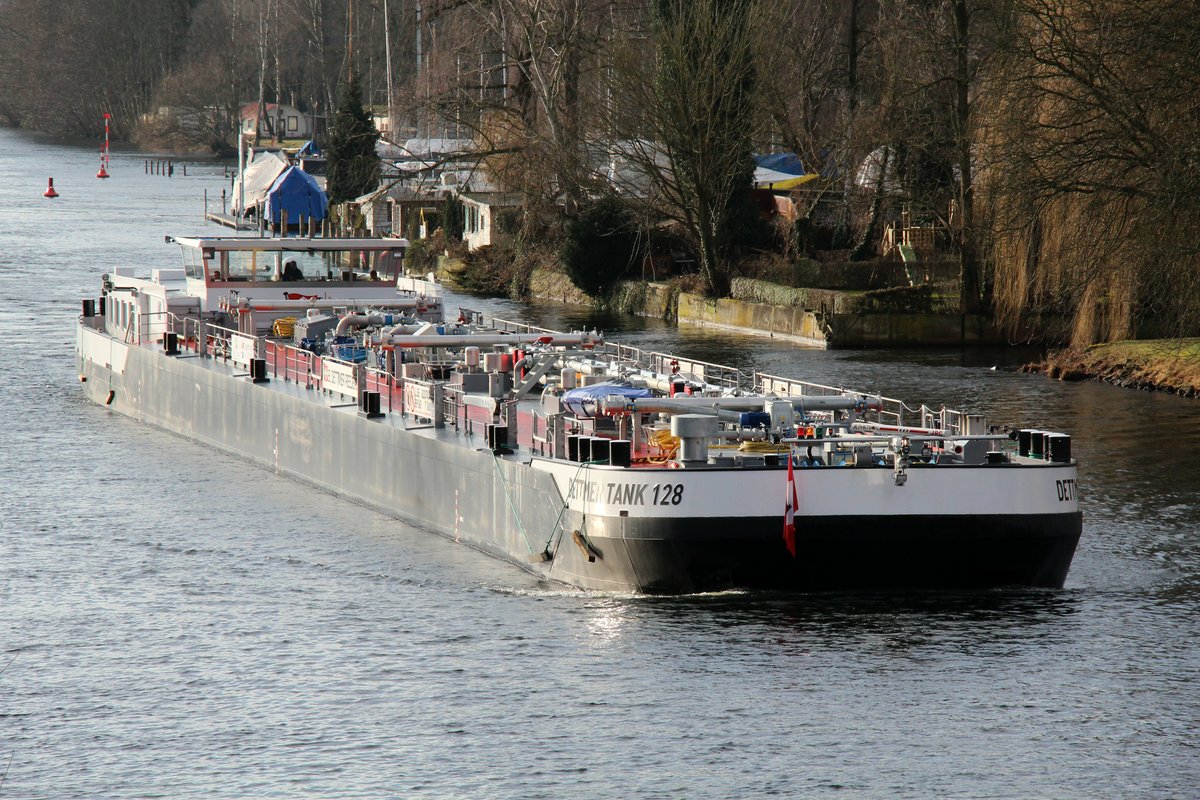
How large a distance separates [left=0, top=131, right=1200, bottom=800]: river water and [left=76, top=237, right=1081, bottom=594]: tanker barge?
68 centimetres

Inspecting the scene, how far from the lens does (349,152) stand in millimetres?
98500

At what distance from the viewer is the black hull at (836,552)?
23.0 meters

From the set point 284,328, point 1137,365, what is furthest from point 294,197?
point 1137,365

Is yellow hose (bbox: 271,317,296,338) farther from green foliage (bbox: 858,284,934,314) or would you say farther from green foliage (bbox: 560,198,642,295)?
green foliage (bbox: 560,198,642,295)

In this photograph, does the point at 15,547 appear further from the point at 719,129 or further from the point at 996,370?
the point at 719,129

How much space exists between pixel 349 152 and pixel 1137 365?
59.6 m

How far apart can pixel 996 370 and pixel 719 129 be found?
53.7 ft

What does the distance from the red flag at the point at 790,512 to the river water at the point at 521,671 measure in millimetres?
1143

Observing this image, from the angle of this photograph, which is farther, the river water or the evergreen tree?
the evergreen tree

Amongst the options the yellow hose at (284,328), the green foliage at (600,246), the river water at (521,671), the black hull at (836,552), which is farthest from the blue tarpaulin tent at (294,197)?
the black hull at (836,552)

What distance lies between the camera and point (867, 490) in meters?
22.8

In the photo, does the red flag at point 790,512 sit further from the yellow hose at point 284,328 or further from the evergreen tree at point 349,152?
the evergreen tree at point 349,152

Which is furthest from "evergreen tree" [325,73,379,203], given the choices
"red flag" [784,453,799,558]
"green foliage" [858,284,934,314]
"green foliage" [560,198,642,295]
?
"red flag" [784,453,799,558]

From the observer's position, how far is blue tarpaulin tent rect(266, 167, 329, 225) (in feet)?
158
